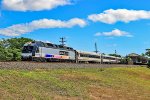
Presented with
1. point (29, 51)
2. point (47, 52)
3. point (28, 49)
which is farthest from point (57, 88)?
point (47, 52)

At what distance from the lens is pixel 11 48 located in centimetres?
9481

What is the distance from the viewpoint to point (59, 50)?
5744 cm

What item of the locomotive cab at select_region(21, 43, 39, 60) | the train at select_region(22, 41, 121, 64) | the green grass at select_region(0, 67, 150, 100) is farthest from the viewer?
the train at select_region(22, 41, 121, 64)

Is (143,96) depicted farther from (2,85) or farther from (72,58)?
(72,58)

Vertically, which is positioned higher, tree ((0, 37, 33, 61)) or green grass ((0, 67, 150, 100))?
tree ((0, 37, 33, 61))

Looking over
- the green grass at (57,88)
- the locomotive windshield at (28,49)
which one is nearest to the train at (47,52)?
the locomotive windshield at (28,49)

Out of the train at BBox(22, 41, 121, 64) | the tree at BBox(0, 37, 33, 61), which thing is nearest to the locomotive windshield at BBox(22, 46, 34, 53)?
the train at BBox(22, 41, 121, 64)

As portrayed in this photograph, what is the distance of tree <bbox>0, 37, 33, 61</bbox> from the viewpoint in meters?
77.1

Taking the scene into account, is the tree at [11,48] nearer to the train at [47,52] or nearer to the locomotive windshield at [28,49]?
the train at [47,52]


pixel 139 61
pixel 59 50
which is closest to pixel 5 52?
pixel 59 50

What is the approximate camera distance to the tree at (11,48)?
77125 millimetres

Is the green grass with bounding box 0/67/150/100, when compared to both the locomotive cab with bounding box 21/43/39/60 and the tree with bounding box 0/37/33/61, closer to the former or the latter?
the locomotive cab with bounding box 21/43/39/60

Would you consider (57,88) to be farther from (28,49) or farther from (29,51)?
(28,49)

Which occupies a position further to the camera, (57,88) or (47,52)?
(47,52)
